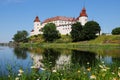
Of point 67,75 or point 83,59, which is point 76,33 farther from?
point 67,75

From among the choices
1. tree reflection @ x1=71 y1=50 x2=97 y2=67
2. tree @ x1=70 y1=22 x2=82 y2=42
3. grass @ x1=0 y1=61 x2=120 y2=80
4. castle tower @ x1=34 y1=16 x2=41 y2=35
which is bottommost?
tree reflection @ x1=71 y1=50 x2=97 y2=67

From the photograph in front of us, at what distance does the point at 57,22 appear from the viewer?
162 m

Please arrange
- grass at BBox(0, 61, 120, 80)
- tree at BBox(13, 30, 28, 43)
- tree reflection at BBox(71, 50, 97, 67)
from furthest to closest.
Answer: tree at BBox(13, 30, 28, 43) → tree reflection at BBox(71, 50, 97, 67) → grass at BBox(0, 61, 120, 80)

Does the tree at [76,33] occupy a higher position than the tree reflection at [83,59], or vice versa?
the tree at [76,33]

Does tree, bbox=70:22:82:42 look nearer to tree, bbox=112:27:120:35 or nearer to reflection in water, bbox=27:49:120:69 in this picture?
tree, bbox=112:27:120:35

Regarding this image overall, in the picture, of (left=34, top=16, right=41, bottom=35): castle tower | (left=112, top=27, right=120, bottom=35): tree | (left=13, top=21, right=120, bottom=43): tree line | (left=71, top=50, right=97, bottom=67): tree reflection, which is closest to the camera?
(left=71, top=50, right=97, bottom=67): tree reflection

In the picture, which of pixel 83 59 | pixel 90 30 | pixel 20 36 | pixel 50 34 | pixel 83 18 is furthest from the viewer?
pixel 20 36

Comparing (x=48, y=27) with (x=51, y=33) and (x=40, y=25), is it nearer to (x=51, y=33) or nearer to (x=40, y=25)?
(x=51, y=33)

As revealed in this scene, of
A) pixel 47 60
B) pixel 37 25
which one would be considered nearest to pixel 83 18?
pixel 37 25

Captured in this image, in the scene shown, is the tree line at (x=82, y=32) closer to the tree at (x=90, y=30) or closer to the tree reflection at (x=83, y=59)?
the tree at (x=90, y=30)

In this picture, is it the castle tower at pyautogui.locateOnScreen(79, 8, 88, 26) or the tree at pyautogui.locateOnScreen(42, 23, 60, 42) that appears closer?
the tree at pyautogui.locateOnScreen(42, 23, 60, 42)

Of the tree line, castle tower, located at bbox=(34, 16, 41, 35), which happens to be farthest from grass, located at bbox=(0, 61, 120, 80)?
castle tower, located at bbox=(34, 16, 41, 35)

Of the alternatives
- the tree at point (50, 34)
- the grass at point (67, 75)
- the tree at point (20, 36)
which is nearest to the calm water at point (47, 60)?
the grass at point (67, 75)

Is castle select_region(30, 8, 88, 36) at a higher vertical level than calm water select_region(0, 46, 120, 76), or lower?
higher
